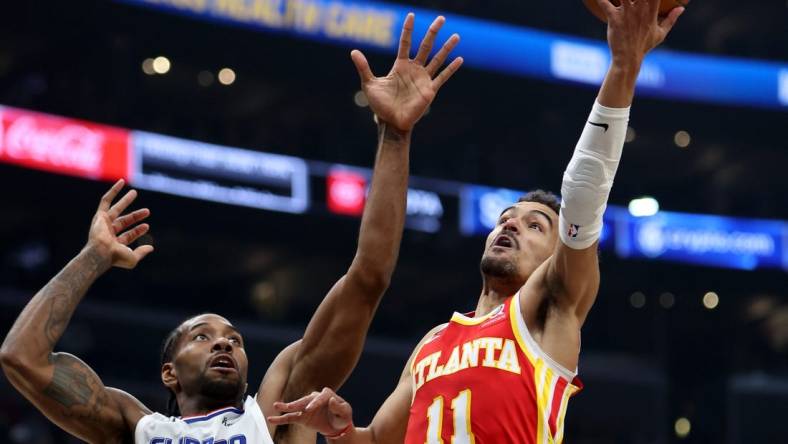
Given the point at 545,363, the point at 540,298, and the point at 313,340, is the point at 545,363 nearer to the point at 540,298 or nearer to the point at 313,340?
the point at 540,298

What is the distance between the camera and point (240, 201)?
66.4 feet

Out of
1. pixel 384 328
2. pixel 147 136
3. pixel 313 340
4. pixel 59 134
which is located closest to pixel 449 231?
pixel 384 328

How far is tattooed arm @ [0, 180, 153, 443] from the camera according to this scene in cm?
498

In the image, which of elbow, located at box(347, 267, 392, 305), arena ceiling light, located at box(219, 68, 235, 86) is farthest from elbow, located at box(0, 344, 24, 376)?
arena ceiling light, located at box(219, 68, 235, 86)

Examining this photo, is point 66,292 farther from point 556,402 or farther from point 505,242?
point 556,402

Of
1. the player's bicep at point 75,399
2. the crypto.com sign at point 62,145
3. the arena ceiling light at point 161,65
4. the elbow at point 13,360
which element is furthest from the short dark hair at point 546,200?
the arena ceiling light at point 161,65

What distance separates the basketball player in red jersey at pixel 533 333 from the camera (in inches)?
163

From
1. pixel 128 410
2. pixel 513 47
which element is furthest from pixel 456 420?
pixel 513 47

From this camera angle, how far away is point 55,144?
18594 millimetres

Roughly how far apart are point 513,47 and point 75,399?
716 inches

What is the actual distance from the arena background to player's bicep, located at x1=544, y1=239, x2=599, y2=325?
15040mm

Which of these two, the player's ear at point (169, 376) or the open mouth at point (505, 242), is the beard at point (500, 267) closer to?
the open mouth at point (505, 242)

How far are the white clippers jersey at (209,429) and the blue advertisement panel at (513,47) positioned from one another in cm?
1517

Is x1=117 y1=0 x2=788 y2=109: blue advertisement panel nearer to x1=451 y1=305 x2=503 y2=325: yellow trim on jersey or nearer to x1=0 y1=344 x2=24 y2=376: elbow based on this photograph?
x1=0 y1=344 x2=24 y2=376: elbow
